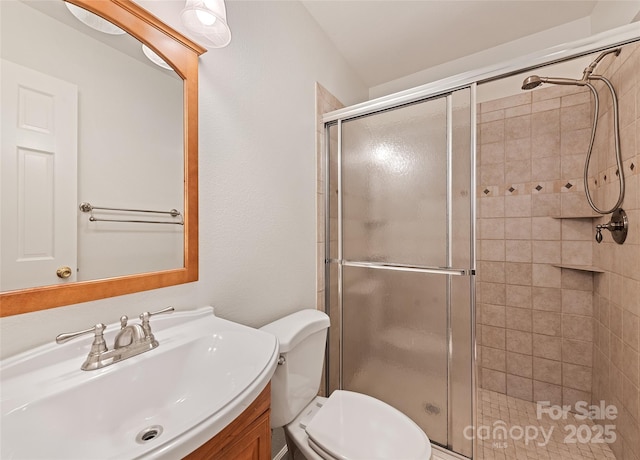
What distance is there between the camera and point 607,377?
1663 mm

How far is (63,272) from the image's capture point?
2.48 feet

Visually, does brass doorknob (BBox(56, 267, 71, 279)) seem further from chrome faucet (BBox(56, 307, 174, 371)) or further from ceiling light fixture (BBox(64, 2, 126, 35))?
ceiling light fixture (BBox(64, 2, 126, 35))

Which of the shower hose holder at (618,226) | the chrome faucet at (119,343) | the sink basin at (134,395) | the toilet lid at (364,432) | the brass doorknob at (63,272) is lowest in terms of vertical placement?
the toilet lid at (364,432)

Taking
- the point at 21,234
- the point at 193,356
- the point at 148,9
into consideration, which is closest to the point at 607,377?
the point at 193,356

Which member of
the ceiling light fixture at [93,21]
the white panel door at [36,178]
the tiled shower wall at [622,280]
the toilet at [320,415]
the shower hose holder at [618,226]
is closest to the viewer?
the white panel door at [36,178]

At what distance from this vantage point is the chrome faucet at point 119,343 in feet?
2.32

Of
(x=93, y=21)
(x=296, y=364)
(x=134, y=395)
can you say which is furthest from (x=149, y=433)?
(x=93, y=21)

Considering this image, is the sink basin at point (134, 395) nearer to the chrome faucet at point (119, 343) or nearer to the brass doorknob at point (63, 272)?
the chrome faucet at point (119, 343)

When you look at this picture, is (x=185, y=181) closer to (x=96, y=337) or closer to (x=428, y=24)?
(x=96, y=337)

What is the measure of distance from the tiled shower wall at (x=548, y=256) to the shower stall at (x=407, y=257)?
95 cm

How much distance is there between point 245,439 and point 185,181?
0.85m

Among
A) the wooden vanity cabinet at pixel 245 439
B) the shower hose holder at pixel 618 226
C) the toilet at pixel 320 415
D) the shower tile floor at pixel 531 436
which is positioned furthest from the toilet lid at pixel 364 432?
the shower hose holder at pixel 618 226

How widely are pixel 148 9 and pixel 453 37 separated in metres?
1.92

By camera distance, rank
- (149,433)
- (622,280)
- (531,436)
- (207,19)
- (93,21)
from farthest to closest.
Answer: (531,436), (622,280), (207,19), (93,21), (149,433)
